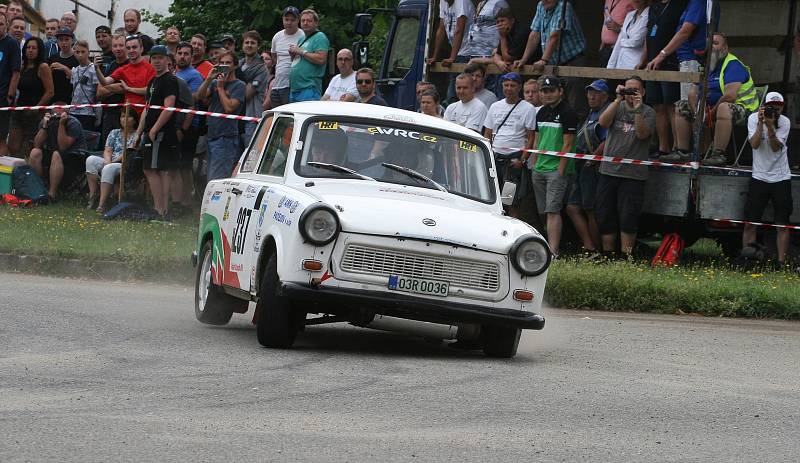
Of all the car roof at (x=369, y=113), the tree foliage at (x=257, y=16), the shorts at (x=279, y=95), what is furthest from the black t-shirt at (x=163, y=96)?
the tree foliage at (x=257, y=16)

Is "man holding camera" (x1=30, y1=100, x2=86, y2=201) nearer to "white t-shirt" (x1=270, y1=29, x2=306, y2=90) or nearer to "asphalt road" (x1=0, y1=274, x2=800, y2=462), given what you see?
"white t-shirt" (x1=270, y1=29, x2=306, y2=90)

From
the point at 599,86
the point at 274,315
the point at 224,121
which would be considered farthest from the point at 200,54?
the point at 274,315

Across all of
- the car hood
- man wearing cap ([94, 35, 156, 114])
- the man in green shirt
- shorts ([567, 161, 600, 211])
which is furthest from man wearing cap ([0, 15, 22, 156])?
the car hood

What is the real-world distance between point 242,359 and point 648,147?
9.21 m

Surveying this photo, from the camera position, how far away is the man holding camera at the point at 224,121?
65.2 feet

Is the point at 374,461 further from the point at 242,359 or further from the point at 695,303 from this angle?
the point at 695,303

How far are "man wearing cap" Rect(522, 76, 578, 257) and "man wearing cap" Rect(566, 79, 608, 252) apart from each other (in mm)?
144

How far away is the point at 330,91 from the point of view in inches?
776

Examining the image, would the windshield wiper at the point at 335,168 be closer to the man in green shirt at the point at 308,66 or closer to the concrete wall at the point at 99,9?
the man in green shirt at the point at 308,66

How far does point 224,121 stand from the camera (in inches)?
788

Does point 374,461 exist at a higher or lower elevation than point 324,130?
lower

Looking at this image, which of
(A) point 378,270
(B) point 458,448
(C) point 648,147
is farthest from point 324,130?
(C) point 648,147

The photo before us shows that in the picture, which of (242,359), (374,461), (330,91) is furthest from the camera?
(330,91)

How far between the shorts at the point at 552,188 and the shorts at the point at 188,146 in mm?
5145
